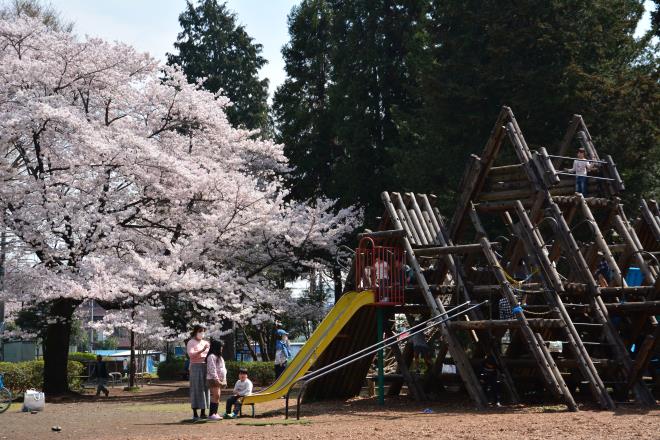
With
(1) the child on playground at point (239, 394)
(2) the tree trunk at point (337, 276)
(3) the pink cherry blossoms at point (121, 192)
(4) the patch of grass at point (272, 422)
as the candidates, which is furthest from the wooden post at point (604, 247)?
(2) the tree trunk at point (337, 276)

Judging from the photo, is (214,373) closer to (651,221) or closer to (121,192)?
(651,221)

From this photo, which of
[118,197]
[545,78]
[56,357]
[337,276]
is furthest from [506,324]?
[337,276]

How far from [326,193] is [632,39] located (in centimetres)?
1388

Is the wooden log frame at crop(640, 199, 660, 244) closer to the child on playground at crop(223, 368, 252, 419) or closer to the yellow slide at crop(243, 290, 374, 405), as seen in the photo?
the yellow slide at crop(243, 290, 374, 405)

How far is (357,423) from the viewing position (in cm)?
1459

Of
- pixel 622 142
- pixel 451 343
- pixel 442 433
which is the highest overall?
pixel 622 142

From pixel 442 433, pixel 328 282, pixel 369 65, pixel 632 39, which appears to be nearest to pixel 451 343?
pixel 442 433

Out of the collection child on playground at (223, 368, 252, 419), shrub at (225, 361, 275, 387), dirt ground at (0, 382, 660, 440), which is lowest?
dirt ground at (0, 382, 660, 440)

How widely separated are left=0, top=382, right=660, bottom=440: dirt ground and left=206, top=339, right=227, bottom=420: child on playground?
576mm

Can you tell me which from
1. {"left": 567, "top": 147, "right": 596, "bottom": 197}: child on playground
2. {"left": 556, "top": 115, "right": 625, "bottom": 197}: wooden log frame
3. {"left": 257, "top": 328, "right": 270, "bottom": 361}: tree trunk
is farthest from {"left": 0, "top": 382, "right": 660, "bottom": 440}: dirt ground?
{"left": 257, "top": 328, "right": 270, "bottom": 361}: tree trunk

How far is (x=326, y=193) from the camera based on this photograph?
3759 cm

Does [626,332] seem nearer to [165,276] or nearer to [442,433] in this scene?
[442,433]

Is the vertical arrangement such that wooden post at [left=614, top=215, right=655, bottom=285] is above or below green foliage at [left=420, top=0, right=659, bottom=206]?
below

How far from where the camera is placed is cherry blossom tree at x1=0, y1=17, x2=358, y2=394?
2444cm
